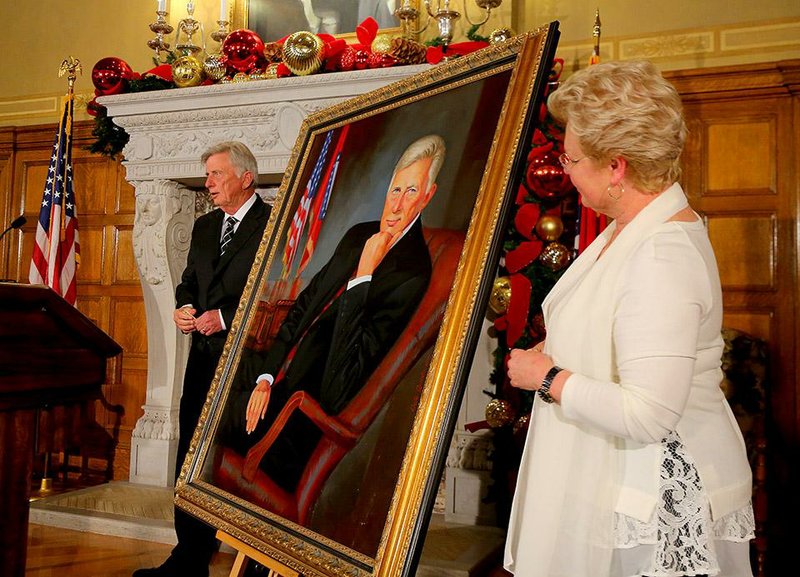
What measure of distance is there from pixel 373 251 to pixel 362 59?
2.86 metres

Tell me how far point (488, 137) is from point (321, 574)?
1010 mm

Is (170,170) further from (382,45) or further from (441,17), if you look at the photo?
(441,17)

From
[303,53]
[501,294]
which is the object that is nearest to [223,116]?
[303,53]


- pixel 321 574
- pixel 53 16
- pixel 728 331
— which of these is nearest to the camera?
pixel 321 574

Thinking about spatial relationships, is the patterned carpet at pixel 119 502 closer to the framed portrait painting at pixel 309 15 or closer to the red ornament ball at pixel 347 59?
→ the red ornament ball at pixel 347 59

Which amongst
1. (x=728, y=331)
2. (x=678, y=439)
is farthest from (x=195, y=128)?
(x=678, y=439)

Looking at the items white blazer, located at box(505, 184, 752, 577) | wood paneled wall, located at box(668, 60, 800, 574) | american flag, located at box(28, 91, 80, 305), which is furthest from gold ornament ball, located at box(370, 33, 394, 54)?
white blazer, located at box(505, 184, 752, 577)

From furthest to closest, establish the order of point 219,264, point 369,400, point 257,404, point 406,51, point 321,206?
1. point 406,51
2. point 219,264
3. point 321,206
4. point 257,404
5. point 369,400

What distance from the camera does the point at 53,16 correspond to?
238 inches

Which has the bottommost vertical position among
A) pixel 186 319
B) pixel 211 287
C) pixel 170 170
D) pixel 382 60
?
pixel 186 319

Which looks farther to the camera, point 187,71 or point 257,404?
point 187,71

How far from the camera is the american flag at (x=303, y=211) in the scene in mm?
2252

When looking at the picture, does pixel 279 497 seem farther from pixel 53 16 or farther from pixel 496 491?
pixel 53 16

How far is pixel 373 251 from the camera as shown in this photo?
189 cm
